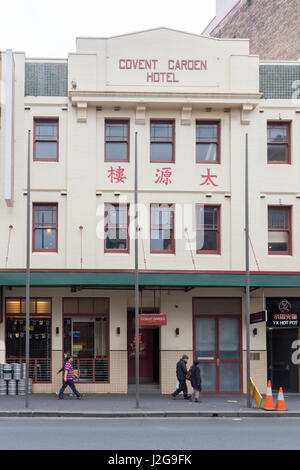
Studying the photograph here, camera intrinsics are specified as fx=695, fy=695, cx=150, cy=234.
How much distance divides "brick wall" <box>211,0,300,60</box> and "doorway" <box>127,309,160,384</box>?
47.0 feet

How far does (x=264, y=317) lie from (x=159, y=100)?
8.78 meters

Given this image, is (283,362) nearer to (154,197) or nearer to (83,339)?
(83,339)

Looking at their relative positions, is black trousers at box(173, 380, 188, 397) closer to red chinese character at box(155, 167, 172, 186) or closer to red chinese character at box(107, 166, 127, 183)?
red chinese character at box(155, 167, 172, 186)

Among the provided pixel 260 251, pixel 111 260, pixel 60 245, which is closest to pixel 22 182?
pixel 60 245

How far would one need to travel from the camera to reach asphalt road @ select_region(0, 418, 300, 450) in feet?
44.1

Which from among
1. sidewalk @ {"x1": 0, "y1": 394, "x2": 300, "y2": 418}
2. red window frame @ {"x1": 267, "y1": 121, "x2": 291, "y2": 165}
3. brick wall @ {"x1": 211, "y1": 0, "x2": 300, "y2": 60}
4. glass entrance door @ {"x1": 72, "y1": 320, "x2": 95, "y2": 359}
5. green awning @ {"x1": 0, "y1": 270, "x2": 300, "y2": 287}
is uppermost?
brick wall @ {"x1": 211, "y1": 0, "x2": 300, "y2": 60}

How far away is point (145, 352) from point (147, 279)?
475 cm

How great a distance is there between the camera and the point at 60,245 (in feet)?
81.5

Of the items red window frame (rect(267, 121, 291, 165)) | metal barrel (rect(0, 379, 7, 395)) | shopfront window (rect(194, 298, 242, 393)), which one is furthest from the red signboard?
red window frame (rect(267, 121, 291, 165))

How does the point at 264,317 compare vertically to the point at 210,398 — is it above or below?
above

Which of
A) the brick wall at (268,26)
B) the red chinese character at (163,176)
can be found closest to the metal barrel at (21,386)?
the red chinese character at (163,176)

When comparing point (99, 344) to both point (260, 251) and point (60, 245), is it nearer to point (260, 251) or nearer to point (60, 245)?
point (60, 245)

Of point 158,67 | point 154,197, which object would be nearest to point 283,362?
point 154,197

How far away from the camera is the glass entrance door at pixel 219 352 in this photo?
82.9 feet
